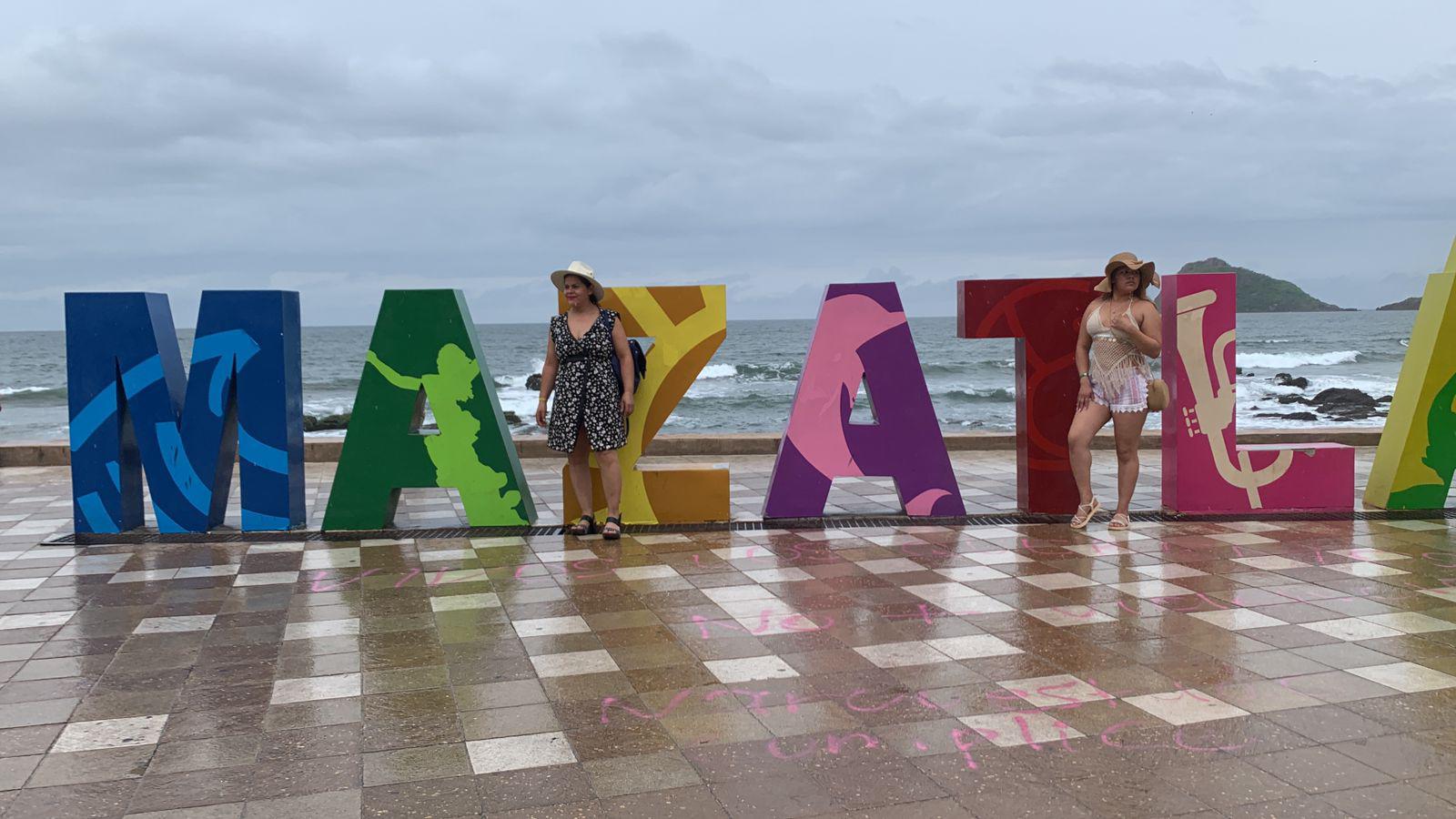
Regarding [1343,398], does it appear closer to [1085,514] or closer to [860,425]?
[1085,514]

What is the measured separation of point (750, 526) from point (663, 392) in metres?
1.05

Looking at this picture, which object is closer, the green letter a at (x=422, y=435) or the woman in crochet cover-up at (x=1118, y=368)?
the woman in crochet cover-up at (x=1118, y=368)

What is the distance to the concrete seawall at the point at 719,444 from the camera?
11086 mm

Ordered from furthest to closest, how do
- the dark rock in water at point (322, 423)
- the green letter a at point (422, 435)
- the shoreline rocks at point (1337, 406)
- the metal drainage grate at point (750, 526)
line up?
the shoreline rocks at point (1337, 406), the dark rock in water at point (322, 423), the green letter a at point (422, 435), the metal drainage grate at point (750, 526)

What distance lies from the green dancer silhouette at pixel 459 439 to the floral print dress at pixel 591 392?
1.76ft

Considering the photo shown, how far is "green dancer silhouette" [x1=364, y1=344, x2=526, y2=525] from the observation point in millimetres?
7711

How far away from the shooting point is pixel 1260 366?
155 ft

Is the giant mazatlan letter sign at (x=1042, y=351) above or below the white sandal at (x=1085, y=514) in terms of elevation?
above

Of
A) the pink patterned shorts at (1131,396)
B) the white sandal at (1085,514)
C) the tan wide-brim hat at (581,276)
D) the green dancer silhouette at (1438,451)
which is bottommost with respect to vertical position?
the white sandal at (1085,514)

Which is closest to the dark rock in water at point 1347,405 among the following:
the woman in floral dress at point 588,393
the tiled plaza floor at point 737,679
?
the tiled plaza floor at point 737,679

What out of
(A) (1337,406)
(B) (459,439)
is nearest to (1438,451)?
(B) (459,439)

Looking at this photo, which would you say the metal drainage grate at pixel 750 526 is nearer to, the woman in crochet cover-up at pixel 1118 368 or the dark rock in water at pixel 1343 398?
the woman in crochet cover-up at pixel 1118 368

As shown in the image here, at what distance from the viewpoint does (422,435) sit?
25.4ft

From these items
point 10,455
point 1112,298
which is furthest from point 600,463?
point 10,455
